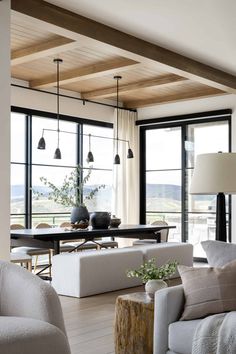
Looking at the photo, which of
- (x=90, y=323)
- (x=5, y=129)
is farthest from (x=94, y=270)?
(x=5, y=129)

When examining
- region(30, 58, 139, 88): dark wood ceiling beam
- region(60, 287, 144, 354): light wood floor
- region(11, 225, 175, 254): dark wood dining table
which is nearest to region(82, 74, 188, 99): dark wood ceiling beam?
region(30, 58, 139, 88): dark wood ceiling beam

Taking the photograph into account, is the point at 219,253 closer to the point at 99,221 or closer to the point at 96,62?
the point at 99,221

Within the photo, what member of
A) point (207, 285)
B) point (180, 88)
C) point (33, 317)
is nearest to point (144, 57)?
point (180, 88)

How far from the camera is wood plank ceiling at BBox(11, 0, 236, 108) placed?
201 inches

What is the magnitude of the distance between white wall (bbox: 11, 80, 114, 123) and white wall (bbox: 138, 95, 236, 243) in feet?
2.59

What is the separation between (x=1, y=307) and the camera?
104 inches

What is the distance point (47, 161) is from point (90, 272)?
3200 mm

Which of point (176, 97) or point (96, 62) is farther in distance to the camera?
point (176, 97)

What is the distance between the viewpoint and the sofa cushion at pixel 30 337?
215cm

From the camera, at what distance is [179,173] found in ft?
31.0

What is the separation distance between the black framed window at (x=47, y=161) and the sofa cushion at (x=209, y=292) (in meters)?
5.47

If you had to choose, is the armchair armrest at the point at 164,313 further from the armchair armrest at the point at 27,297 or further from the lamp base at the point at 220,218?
the lamp base at the point at 220,218

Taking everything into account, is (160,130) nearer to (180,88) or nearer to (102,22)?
(180,88)

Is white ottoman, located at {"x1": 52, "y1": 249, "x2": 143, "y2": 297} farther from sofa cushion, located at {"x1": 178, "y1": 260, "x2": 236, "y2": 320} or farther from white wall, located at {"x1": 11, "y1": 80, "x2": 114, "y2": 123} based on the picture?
white wall, located at {"x1": 11, "y1": 80, "x2": 114, "y2": 123}
